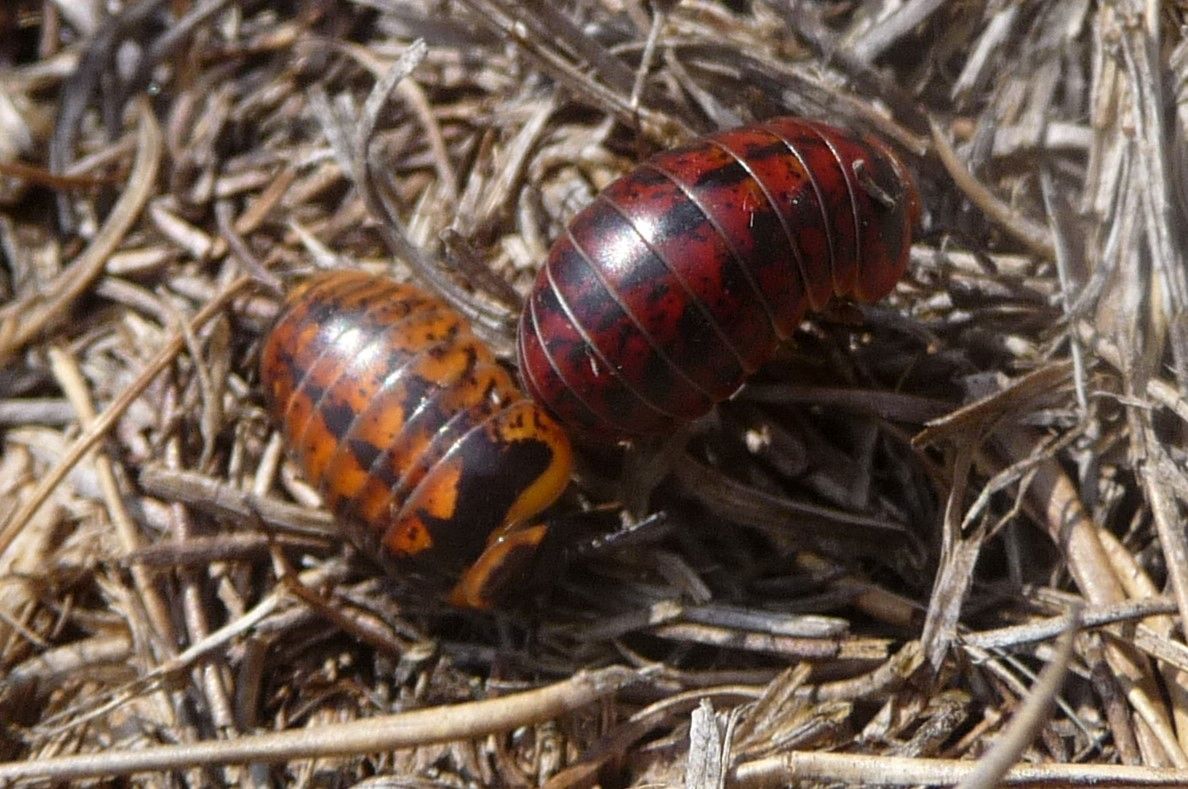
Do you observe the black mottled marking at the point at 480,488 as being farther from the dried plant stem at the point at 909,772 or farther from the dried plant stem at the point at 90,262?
the dried plant stem at the point at 90,262

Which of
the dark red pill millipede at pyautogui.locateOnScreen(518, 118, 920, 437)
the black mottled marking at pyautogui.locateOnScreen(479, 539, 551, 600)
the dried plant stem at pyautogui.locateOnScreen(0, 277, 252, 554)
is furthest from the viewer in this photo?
the dried plant stem at pyautogui.locateOnScreen(0, 277, 252, 554)

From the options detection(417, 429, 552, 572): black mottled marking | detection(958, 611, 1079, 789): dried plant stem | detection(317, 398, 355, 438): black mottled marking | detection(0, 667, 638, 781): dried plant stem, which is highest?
detection(317, 398, 355, 438): black mottled marking

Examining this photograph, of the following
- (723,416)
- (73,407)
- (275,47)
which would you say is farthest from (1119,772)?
(275,47)

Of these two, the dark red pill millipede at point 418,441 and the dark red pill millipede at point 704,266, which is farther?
the dark red pill millipede at point 418,441

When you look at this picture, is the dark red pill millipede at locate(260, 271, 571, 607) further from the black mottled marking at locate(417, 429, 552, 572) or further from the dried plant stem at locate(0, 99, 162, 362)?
the dried plant stem at locate(0, 99, 162, 362)

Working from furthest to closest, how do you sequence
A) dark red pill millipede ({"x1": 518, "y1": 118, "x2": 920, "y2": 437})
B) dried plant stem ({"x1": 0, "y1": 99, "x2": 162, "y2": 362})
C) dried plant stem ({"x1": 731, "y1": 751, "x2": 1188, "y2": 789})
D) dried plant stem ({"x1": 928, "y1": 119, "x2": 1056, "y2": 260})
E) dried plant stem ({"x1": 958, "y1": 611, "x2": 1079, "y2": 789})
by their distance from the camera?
1. dried plant stem ({"x1": 0, "y1": 99, "x2": 162, "y2": 362})
2. dried plant stem ({"x1": 928, "y1": 119, "x2": 1056, "y2": 260})
3. dark red pill millipede ({"x1": 518, "y1": 118, "x2": 920, "y2": 437})
4. dried plant stem ({"x1": 731, "y1": 751, "x2": 1188, "y2": 789})
5. dried plant stem ({"x1": 958, "y1": 611, "x2": 1079, "y2": 789})

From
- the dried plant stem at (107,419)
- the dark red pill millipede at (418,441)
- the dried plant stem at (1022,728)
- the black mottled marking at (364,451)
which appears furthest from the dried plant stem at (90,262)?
the dried plant stem at (1022,728)

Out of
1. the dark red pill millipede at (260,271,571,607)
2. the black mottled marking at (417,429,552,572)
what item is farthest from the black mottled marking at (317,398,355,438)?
the black mottled marking at (417,429,552,572)
